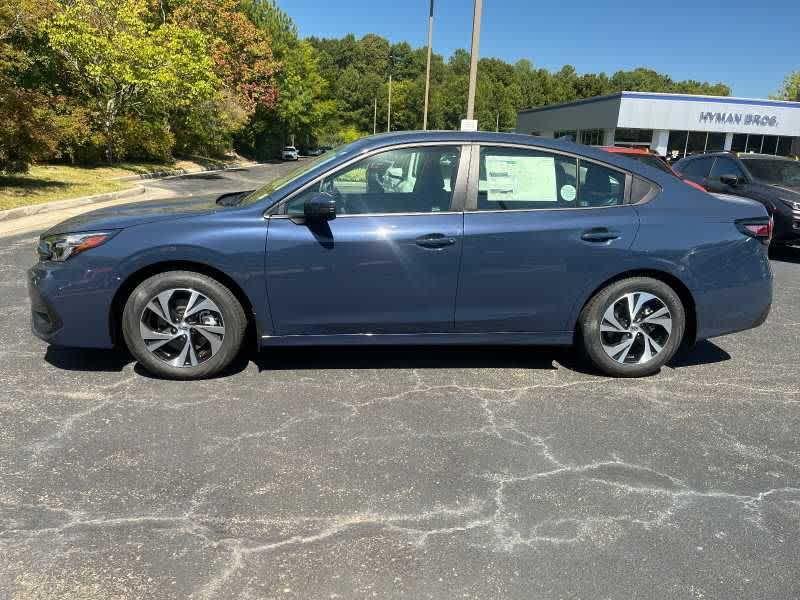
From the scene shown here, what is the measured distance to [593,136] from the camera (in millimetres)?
49281

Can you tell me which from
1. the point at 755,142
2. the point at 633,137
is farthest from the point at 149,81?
the point at 755,142

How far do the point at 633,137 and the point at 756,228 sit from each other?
1689 inches

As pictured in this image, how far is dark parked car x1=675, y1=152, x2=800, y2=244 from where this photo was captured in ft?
30.3

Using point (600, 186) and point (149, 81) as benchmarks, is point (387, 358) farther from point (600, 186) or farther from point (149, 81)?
point (149, 81)

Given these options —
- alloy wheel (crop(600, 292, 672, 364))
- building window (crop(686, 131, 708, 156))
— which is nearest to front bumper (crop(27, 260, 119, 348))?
alloy wheel (crop(600, 292, 672, 364))

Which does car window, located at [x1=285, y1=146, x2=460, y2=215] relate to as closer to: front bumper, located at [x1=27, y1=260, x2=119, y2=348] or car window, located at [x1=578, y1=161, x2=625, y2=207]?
car window, located at [x1=578, y1=161, x2=625, y2=207]

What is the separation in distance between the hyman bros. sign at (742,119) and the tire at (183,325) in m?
44.7

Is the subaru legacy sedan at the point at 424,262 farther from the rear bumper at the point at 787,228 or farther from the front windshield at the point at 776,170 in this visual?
the front windshield at the point at 776,170

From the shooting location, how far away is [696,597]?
237 cm

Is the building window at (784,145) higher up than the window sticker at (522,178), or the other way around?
the building window at (784,145)

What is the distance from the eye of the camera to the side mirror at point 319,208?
390 centimetres

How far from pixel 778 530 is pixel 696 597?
724mm

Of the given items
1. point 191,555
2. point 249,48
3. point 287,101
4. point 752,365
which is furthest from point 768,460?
point 287,101

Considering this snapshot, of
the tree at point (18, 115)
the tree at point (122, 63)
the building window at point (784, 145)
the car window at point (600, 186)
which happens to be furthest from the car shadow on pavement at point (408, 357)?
the building window at point (784, 145)
